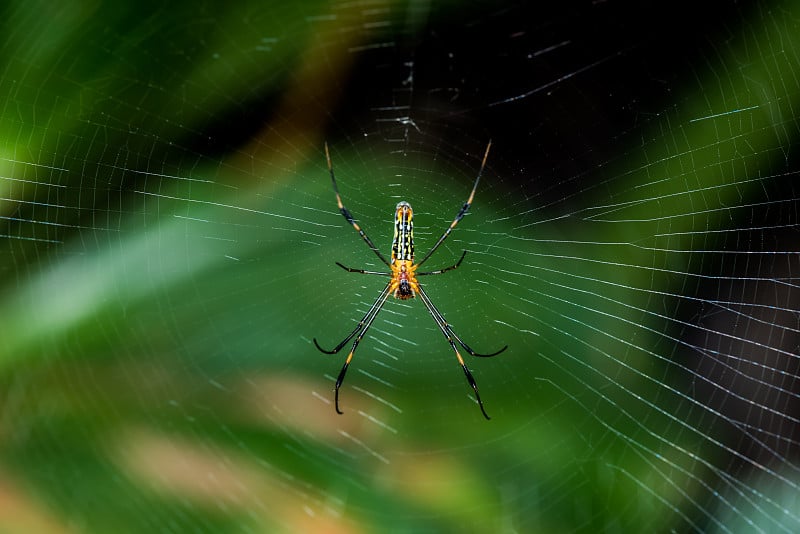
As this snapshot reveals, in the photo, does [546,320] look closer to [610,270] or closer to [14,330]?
[610,270]

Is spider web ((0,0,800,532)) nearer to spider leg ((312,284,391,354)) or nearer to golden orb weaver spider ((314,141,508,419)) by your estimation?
golden orb weaver spider ((314,141,508,419))

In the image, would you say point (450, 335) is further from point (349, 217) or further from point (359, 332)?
point (349, 217)

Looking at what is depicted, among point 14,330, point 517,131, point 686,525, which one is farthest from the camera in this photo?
point 517,131

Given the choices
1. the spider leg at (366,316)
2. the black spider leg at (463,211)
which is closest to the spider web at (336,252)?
the black spider leg at (463,211)

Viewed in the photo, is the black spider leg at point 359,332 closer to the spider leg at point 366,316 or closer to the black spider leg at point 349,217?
the spider leg at point 366,316

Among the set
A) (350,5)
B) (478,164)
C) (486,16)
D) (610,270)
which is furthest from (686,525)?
(350,5)

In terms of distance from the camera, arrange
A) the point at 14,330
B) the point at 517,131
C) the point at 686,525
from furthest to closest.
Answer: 1. the point at 517,131
2. the point at 14,330
3. the point at 686,525

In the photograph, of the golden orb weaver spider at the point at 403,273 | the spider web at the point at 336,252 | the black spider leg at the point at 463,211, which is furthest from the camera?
the golden orb weaver spider at the point at 403,273
